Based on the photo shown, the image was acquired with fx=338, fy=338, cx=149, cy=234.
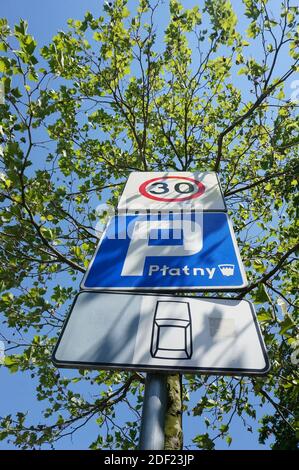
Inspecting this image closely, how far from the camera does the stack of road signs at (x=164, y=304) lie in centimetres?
106

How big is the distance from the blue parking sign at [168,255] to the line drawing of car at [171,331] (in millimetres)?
100

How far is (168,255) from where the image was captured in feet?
4.86

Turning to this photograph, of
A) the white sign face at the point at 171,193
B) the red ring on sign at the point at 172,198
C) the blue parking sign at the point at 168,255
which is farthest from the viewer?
the red ring on sign at the point at 172,198

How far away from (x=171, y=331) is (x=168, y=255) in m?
0.41

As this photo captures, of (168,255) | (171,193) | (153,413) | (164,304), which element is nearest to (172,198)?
(171,193)

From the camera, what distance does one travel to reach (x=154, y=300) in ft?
4.14

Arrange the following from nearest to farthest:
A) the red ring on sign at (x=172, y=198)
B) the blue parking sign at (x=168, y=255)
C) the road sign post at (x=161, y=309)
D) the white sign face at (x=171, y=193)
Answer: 1. the road sign post at (x=161, y=309)
2. the blue parking sign at (x=168, y=255)
3. the white sign face at (x=171, y=193)
4. the red ring on sign at (x=172, y=198)

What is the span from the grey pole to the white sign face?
0.97 m

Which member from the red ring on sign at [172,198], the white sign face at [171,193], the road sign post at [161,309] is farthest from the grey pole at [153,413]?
the red ring on sign at [172,198]

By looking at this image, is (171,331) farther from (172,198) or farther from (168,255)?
(172,198)

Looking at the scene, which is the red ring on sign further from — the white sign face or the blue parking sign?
the blue parking sign

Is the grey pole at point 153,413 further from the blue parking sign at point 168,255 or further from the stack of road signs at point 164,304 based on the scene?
the blue parking sign at point 168,255

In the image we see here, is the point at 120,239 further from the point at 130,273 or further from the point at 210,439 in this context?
the point at 210,439
